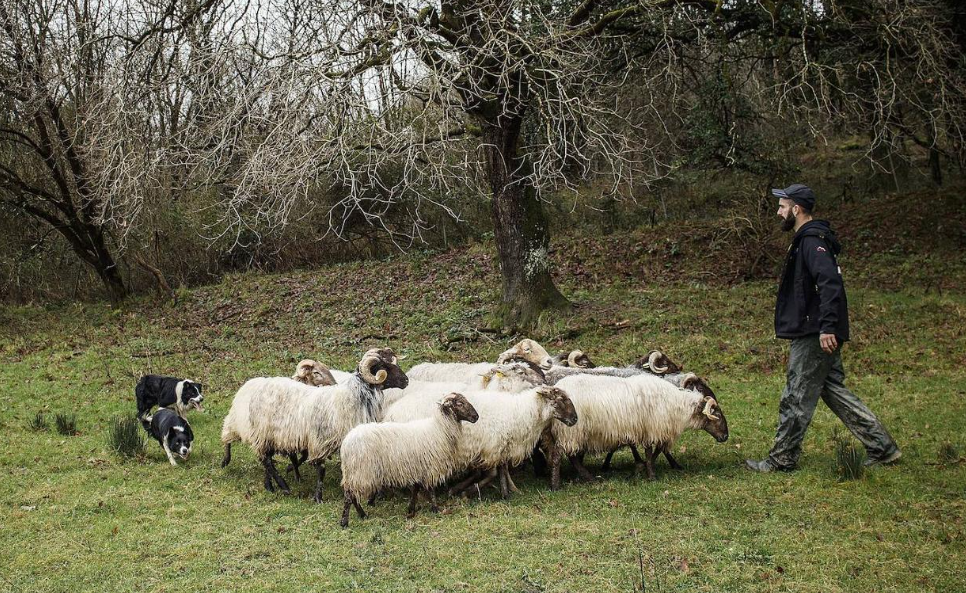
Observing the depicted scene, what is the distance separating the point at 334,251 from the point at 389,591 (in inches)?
774

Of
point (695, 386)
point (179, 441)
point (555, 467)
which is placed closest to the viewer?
point (555, 467)

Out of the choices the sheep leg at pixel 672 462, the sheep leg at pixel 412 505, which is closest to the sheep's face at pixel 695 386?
the sheep leg at pixel 672 462

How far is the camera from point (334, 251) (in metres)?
24.2

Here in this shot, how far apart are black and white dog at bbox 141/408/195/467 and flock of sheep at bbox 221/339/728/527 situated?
0.67m

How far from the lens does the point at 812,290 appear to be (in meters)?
6.86

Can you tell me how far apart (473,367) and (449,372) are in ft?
0.94

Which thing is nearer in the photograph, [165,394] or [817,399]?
[817,399]

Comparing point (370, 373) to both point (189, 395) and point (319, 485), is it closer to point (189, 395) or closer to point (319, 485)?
point (319, 485)

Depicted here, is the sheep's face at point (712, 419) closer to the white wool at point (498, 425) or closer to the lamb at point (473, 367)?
the white wool at point (498, 425)

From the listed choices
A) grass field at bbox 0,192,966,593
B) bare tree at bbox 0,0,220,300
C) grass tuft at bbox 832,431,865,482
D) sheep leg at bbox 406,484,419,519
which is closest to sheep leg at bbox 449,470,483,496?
grass field at bbox 0,192,966,593

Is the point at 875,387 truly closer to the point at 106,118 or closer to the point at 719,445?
the point at 719,445

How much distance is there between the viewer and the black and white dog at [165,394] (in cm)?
1042

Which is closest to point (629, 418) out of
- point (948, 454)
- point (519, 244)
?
point (948, 454)

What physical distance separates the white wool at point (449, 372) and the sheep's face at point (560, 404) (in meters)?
1.51
